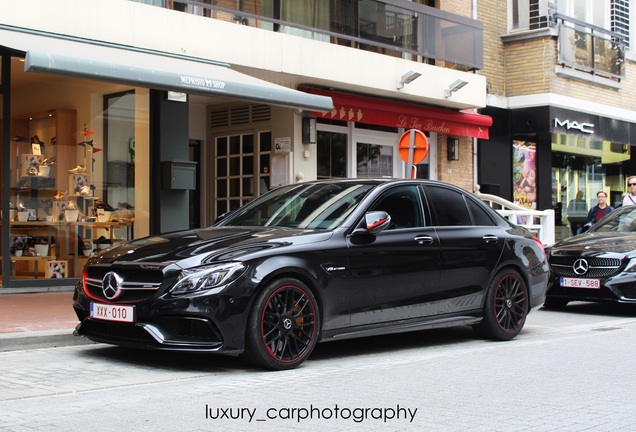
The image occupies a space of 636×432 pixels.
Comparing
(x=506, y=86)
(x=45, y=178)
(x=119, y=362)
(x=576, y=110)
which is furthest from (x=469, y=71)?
(x=119, y=362)

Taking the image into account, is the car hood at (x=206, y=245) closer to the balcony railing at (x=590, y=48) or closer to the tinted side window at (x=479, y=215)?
the tinted side window at (x=479, y=215)

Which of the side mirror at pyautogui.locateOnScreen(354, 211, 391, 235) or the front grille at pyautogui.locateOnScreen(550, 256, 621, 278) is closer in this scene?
the side mirror at pyautogui.locateOnScreen(354, 211, 391, 235)

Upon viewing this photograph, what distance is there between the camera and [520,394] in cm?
630

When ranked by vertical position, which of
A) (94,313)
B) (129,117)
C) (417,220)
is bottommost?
(94,313)

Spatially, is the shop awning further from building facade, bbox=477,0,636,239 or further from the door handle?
building facade, bbox=477,0,636,239

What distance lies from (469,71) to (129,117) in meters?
8.28

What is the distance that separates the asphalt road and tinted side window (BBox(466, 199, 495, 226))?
1245 millimetres

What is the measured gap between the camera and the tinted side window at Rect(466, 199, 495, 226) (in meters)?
9.19

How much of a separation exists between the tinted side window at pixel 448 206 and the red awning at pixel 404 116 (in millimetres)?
6547

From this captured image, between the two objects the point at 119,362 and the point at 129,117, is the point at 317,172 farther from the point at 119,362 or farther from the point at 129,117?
the point at 119,362

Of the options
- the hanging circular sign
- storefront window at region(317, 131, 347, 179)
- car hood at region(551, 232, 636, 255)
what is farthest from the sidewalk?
car hood at region(551, 232, 636, 255)

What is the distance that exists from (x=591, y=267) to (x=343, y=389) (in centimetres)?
658

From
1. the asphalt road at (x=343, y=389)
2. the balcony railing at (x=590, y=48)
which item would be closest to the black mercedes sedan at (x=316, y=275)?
the asphalt road at (x=343, y=389)

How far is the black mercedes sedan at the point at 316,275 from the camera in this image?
22.4 feet
